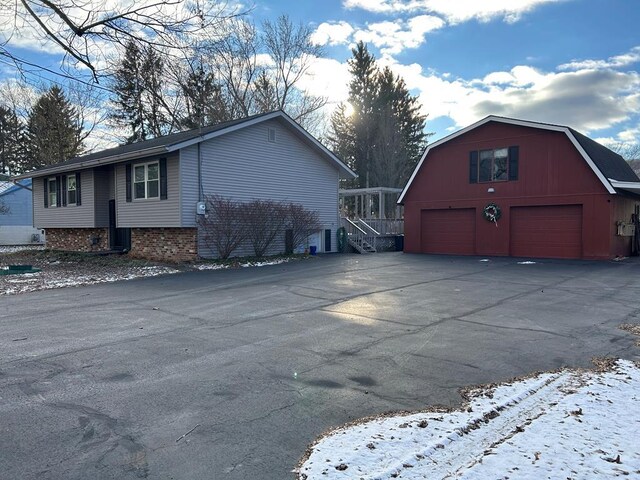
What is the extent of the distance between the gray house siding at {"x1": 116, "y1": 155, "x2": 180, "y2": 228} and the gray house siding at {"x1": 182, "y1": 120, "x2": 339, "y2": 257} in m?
0.38

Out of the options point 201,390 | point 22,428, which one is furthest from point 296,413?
point 22,428

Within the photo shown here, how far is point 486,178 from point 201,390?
1761 cm

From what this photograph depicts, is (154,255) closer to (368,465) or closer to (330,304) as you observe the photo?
(330,304)

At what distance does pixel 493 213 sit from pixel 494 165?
204 centimetres

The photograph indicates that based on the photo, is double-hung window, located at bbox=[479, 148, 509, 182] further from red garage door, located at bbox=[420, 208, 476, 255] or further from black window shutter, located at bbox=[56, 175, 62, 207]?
black window shutter, located at bbox=[56, 175, 62, 207]

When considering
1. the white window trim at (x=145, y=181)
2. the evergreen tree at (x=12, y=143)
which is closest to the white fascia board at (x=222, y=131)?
the white window trim at (x=145, y=181)

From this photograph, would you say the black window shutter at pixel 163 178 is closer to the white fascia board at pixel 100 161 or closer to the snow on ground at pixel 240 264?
the white fascia board at pixel 100 161

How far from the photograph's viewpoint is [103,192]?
61.7 feet

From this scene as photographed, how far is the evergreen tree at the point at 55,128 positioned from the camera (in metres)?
31.8

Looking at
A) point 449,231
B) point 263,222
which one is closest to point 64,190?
point 263,222

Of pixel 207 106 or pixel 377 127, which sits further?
pixel 377 127

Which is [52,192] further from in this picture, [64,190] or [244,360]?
[244,360]

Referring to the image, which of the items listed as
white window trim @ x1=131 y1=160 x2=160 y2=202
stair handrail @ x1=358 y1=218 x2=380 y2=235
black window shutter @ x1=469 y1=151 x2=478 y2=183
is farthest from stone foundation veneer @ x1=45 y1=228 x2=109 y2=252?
black window shutter @ x1=469 y1=151 x2=478 y2=183

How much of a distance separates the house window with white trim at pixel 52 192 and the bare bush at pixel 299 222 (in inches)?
456
